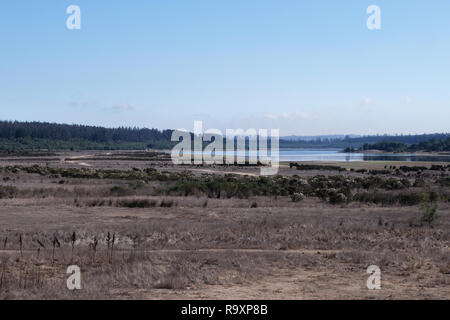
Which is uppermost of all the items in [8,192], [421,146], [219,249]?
[421,146]

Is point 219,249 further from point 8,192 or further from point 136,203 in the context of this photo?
point 8,192

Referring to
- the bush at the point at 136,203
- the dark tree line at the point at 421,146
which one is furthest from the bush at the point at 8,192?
the dark tree line at the point at 421,146

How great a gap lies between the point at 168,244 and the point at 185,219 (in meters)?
6.83

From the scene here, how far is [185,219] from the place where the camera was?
2333 centimetres

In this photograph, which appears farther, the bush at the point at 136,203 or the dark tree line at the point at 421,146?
the dark tree line at the point at 421,146

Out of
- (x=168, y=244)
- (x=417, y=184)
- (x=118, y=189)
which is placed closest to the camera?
(x=168, y=244)

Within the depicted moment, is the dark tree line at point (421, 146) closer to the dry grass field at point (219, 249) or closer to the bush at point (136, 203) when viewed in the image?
the dry grass field at point (219, 249)

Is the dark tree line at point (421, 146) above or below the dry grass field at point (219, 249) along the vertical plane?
above

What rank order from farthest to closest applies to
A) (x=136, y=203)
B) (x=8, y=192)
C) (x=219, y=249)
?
(x=8, y=192) < (x=136, y=203) < (x=219, y=249)

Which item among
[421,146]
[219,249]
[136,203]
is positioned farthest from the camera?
[421,146]

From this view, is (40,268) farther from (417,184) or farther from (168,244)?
(417,184)

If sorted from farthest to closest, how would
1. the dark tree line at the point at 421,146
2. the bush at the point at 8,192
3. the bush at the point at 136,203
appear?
the dark tree line at the point at 421,146
the bush at the point at 8,192
the bush at the point at 136,203

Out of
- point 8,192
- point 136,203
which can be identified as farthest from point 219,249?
point 8,192
